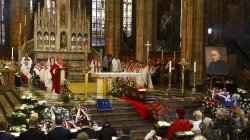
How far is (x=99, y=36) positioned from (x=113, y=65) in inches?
489

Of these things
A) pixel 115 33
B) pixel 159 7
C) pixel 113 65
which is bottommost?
pixel 113 65

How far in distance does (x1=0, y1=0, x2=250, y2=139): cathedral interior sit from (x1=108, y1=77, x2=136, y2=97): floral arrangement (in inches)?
8.4

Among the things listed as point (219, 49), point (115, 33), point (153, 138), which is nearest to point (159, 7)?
point (115, 33)

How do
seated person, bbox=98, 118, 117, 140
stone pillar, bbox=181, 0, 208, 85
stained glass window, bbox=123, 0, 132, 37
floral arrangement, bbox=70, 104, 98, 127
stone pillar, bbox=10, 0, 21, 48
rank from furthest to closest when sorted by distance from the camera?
stained glass window, bbox=123, 0, 132, 37 < stone pillar, bbox=10, 0, 21, 48 < stone pillar, bbox=181, 0, 208, 85 < floral arrangement, bbox=70, 104, 98, 127 < seated person, bbox=98, 118, 117, 140

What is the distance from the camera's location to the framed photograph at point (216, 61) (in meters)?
14.9

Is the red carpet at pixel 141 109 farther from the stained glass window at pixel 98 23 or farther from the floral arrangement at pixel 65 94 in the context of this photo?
the stained glass window at pixel 98 23

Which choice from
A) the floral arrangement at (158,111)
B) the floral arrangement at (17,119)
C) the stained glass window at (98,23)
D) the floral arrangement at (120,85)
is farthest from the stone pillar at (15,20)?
the floral arrangement at (17,119)

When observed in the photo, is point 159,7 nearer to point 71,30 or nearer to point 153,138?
point 71,30

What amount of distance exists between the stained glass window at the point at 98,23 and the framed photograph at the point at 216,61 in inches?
780

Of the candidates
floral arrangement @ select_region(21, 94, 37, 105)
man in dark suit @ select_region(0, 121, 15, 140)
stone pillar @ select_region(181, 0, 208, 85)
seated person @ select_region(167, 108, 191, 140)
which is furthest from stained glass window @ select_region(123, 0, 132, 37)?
man in dark suit @ select_region(0, 121, 15, 140)

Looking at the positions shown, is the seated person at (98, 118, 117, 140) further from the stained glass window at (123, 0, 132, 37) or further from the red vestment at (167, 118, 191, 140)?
the stained glass window at (123, 0, 132, 37)

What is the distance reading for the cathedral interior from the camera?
14.0 metres

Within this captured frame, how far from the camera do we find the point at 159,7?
30.0 m

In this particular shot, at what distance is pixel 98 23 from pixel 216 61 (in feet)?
68.3
